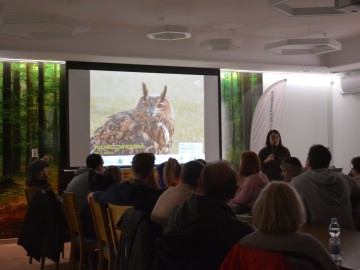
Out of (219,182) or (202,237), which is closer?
(202,237)

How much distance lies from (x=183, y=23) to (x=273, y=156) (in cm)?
255

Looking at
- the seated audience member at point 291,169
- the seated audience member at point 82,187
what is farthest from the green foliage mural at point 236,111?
the seated audience member at point 291,169

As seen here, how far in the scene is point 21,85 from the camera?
8.59 metres

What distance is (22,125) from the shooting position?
858cm

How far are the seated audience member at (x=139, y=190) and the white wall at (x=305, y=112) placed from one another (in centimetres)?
706

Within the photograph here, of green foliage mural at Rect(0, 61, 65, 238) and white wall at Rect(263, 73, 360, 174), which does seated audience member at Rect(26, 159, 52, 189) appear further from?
white wall at Rect(263, 73, 360, 174)

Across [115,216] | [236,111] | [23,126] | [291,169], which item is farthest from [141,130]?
[115,216]

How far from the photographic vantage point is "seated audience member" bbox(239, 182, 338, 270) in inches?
84.4

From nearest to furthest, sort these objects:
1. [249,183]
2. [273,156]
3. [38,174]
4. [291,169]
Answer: [249,183] < [291,169] < [38,174] < [273,156]

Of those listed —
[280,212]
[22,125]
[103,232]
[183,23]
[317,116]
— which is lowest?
[103,232]

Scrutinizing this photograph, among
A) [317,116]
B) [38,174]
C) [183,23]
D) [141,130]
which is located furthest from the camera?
[317,116]

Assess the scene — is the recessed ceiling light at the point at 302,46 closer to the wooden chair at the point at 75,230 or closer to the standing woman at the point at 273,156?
the standing woman at the point at 273,156

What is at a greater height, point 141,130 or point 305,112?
point 305,112

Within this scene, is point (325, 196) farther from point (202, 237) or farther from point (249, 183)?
point (202, 237)
